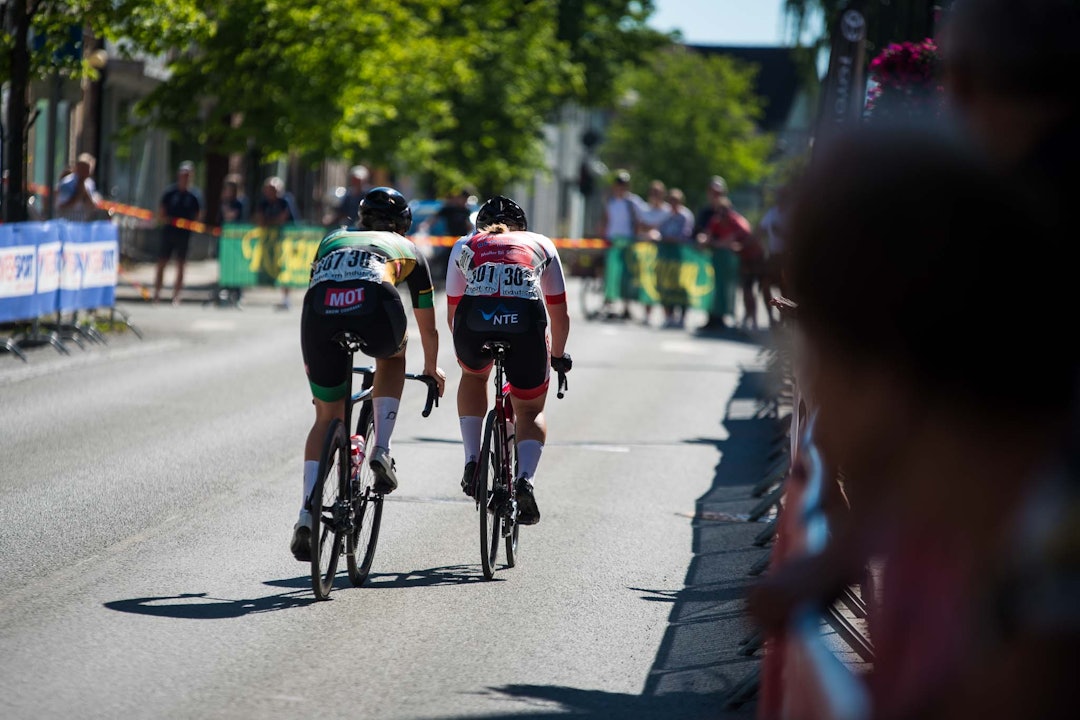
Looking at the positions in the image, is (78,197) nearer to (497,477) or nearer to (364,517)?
(497,477)

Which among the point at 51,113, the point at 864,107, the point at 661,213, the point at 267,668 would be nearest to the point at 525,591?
the point at 267,668

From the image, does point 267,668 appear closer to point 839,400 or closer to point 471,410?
point 471,410

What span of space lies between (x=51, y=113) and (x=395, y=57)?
37.3 ft

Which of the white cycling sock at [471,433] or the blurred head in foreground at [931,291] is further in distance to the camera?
the white cycling sock at [471,433]

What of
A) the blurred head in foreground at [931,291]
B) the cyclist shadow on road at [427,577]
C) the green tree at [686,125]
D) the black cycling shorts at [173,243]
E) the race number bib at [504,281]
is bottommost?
the cyclist shadow on road at [427,577]

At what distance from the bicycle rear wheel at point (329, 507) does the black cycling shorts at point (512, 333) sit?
942mm

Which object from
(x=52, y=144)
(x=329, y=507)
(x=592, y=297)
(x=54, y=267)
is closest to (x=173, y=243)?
(x=52, y=144)

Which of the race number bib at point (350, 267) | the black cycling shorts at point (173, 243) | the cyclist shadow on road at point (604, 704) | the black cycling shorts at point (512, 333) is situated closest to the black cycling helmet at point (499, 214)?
the black cycling shorts at point (512, 333)

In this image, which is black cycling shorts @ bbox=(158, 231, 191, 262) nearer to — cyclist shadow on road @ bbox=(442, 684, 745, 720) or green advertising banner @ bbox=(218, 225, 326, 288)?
green advertising banner @ bbox=(218, 225, 326, 288)

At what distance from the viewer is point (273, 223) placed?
26.0 m

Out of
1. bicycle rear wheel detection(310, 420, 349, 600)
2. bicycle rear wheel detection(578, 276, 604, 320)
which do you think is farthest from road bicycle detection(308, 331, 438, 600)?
bicycle rear wheel detection(578, 276, 604, 320)

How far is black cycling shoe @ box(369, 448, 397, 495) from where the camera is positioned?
738cm

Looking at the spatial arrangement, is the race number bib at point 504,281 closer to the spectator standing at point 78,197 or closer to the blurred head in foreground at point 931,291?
the blurred head in foreground at point 931,291

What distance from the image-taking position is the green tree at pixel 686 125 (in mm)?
73875
